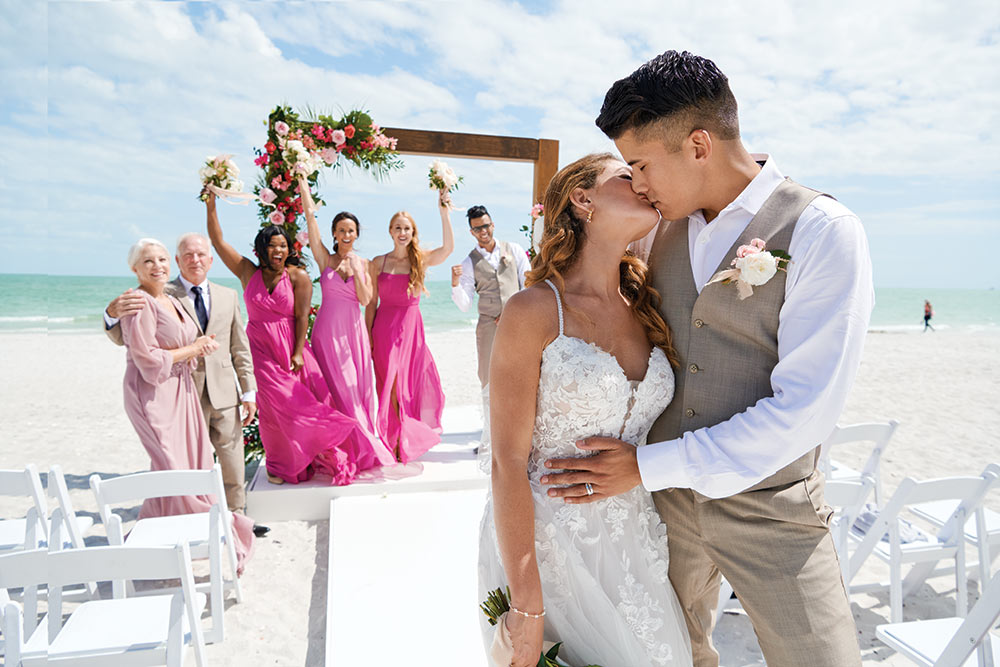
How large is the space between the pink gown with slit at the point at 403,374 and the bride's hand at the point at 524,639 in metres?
4.42

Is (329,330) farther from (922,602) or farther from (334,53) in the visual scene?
(334,53)

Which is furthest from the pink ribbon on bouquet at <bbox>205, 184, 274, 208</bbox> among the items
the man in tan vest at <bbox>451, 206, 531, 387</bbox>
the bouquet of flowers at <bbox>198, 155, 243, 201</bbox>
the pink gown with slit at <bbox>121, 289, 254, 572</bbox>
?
the man in tan vest at <bbox>451, 206, 531, 387</bbox>

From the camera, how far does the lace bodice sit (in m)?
1.74

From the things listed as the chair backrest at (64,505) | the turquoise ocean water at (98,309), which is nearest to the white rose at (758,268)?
the chair backrest at (64,505)

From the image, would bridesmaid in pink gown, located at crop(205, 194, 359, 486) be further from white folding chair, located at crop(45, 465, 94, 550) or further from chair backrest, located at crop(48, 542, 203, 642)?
chair backrest, located at crop(48, 542, 203, 642)

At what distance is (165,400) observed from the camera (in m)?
4.26

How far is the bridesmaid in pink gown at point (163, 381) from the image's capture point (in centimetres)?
417

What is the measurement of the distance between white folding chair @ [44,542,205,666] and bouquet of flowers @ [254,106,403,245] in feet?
13.0

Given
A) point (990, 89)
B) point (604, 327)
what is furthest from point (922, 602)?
point (990, 89)

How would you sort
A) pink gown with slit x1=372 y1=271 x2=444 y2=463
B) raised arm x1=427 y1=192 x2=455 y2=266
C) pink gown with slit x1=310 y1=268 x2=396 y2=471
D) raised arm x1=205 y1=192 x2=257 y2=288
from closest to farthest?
raised arm x1=205 y1=192 x2=257 y2=288, pink gown with slit x1=310 y1=268 x2=396 y2=471, pink gown with slit x1=372 y1=271 x2=444 y2=463, raised arm x1=427 y1=192 x2=455 y2=266

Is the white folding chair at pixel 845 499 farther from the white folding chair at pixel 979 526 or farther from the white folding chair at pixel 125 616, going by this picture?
the white folding chair at pixel 125 616

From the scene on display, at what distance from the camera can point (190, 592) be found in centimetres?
247

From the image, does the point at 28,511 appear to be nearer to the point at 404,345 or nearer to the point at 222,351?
the point at 222,351

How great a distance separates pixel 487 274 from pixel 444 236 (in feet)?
2.39
